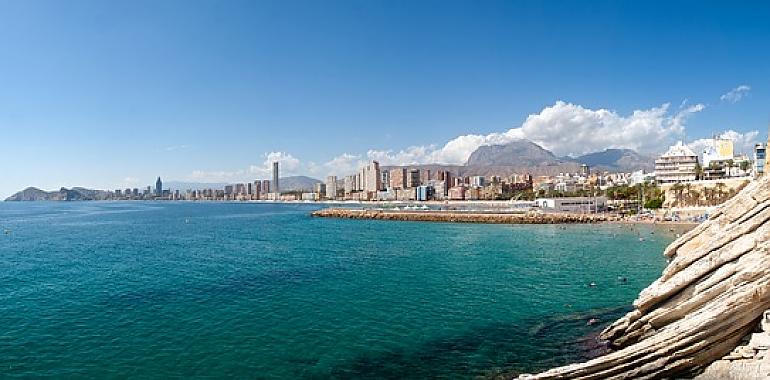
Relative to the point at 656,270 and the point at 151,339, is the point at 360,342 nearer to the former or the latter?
the point at 151,339

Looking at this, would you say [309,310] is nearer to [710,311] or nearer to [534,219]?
[710,311]

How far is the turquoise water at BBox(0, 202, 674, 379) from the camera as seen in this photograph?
1730cm

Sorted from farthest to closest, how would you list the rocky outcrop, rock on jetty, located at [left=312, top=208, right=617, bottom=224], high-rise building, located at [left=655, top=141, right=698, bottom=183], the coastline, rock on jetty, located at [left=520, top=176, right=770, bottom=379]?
high-rise building, located at [left=655, top=141, right=698, bottom=183] < rock on jetty, located at [left=312, top=208, right=617, bottom=224] < the coastline < rock on jetty, located at [left=520, top=176, right=770, bottom=379] < the rocky outcrop

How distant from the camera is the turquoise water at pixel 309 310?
17.3 metres

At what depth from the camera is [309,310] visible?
24.7 m

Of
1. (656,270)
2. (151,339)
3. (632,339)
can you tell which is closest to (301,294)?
(151,339)

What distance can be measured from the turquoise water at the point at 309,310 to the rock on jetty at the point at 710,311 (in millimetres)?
3427

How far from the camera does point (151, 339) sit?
20.0 m

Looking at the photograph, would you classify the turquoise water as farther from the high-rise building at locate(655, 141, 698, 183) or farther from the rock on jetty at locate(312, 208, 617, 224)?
the high-rise building at locate(655, 141, 698, 183)

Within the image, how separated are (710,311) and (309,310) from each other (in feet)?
60.2

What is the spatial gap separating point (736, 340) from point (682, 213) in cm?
8532

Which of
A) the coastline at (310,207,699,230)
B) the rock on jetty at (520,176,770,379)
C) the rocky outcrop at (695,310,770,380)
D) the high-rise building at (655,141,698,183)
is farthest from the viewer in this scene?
the high-rise building at (655,141,698,183)

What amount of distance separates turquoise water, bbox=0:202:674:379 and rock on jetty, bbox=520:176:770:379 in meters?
3.43

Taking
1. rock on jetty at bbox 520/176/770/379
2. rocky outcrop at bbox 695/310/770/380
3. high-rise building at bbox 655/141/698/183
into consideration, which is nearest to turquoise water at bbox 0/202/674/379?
rock on jetty at bbox 520/176/770/379
